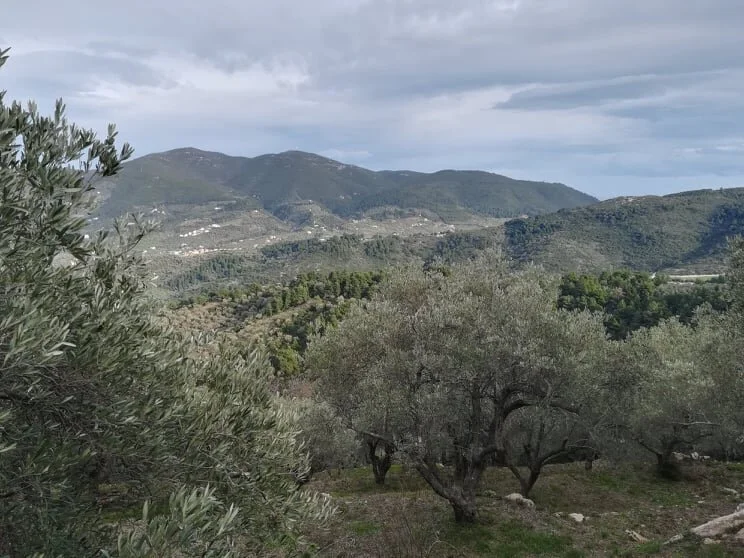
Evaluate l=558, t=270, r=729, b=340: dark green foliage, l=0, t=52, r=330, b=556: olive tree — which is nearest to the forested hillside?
l=0, t=52, r=330, b=556: olive tree

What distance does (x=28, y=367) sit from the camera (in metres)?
6.40

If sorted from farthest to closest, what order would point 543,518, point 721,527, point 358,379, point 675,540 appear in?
point 543,518, point 675,540, point 721,527, point 358,379

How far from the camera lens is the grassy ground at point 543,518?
20062 millimetres

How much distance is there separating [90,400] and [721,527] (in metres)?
26.0

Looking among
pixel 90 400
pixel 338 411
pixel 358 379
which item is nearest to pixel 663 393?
pixel 358 379

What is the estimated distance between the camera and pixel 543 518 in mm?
24219

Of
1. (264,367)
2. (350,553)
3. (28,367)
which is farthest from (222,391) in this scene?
(350,553)

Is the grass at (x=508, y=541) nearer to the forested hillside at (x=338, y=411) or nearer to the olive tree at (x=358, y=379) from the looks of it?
the forested hillside at (x=338, y=411)

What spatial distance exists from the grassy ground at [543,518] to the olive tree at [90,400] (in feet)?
30.9

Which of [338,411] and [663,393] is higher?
[338,411]

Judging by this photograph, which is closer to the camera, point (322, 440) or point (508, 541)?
point (508, 541)

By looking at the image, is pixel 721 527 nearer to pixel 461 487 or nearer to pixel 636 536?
pixel 636 536

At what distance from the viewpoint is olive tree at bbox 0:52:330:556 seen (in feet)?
22.7

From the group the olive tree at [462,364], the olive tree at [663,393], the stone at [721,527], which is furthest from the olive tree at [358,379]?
the stone at [721,527]
